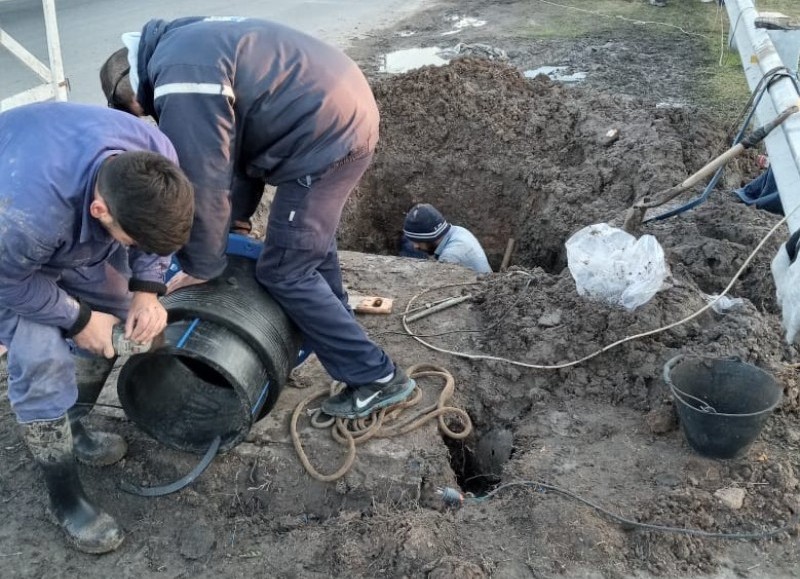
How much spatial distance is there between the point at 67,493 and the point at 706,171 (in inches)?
158

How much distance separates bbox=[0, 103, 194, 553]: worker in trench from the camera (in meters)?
2.51

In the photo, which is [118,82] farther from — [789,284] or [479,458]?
[789,284]

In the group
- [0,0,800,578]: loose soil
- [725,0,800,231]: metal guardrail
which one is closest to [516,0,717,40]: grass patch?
[725,0,800,231]: metal guardrail

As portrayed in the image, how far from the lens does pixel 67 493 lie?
127 inches

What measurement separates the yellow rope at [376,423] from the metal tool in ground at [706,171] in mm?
1928

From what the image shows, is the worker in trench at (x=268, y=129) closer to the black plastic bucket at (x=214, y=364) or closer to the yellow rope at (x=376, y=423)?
the black plastic bucket at (x=214, y=364)

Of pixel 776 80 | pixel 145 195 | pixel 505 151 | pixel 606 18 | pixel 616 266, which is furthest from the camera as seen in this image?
pixel 606 18

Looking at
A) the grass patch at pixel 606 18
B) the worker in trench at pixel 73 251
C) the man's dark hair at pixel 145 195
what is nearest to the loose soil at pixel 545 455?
the worker in trench at pixel 73 251

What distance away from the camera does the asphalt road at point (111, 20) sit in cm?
740

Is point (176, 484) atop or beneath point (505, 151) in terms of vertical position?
atop

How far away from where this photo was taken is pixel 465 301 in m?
4.98

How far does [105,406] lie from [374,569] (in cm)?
186

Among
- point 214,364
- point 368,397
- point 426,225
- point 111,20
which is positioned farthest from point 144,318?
point 111,20

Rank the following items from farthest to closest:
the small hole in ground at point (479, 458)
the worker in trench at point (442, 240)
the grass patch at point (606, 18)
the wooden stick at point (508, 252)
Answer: the grass patch at point (606, 18)
the wooden stick at point (508, 252)
the worker in trench at point (442, 240)
the small hole in ground at point (479, 458)
